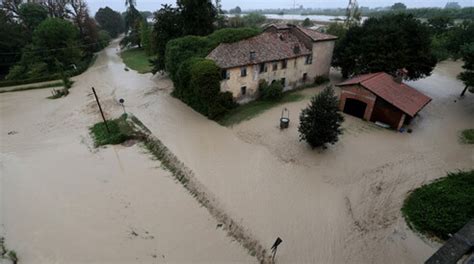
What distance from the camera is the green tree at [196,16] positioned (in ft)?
99.4

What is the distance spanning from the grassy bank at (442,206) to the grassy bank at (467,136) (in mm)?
5718

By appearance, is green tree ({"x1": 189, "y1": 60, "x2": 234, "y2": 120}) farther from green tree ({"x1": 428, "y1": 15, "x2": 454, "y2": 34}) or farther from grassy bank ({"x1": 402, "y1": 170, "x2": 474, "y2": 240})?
green tree ({"x1": 428, "y1": 15, "x2": 454, "y2": 34})

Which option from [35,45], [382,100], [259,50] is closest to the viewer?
[382,100]

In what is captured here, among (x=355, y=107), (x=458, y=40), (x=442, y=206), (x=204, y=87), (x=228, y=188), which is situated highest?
(x=204, y=87)

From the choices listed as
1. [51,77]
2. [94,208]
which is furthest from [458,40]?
[51,77]

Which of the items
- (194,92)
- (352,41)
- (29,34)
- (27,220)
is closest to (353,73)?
(352,41)

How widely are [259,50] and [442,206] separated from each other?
60.8 feet

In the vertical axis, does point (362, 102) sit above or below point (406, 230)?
above

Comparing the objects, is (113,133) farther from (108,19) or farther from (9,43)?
(108,19)

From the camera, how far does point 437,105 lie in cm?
2489

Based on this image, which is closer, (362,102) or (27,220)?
(27,220)

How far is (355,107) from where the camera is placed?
71.3 ft

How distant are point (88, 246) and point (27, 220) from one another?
175 inches

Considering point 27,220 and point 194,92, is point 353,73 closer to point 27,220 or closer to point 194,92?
point 194,92
